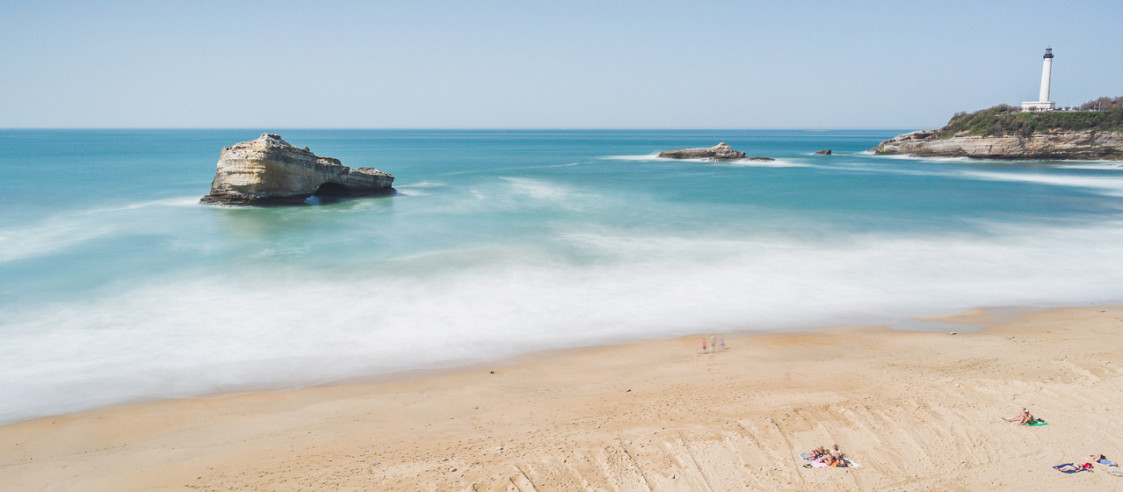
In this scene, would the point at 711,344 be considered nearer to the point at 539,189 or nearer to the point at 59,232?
the point at 59,232

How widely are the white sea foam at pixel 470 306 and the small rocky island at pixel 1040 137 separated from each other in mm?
48520

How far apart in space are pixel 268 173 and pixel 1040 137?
67.9 m

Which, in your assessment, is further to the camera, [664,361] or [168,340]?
[168,340]

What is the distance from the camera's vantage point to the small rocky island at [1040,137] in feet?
187

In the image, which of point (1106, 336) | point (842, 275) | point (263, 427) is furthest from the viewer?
point (842, 275)

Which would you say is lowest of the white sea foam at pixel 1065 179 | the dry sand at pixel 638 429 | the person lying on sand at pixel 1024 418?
the dry sand at pixel 638 429

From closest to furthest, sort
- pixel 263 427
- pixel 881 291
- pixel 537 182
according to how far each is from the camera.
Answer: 1. pixel 263 427
2. pixel 881 291
3. pixel 537 182

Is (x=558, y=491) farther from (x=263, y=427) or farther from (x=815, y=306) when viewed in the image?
(x=815, y=306)

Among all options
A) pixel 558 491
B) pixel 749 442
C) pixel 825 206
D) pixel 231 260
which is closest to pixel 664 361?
pixel 749 442

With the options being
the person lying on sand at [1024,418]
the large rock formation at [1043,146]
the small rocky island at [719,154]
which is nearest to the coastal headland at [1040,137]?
the large rock formation at [1043,146]

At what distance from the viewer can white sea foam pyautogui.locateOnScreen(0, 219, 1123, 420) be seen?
34.5 feet

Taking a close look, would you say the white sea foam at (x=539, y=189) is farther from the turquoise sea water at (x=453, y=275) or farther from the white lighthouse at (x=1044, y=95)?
the white lighthouse at (x=1044, y=95)

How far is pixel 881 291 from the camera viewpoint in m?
14.9

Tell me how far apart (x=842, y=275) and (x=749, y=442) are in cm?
1076
